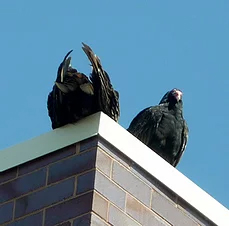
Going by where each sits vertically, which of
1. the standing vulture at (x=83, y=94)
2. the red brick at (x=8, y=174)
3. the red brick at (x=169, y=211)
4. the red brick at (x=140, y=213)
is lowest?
the red brick at (x=140, y=213)

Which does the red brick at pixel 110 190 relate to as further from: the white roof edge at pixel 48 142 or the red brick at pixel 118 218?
the white roof edge at pixel 48 142

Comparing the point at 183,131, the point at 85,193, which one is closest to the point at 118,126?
the point at 85,193

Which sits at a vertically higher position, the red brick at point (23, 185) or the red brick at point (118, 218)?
the red brick at point (23, 185)

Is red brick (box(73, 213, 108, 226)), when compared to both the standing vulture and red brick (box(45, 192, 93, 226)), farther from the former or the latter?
the standing vulture

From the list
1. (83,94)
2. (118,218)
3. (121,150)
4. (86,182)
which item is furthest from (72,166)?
(83,94)

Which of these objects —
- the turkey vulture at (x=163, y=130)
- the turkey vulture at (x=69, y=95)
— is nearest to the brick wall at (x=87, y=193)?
the turkey vulture at (x=69, y=95)

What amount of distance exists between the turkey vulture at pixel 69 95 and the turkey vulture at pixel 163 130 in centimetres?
240

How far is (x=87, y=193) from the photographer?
8.01 m

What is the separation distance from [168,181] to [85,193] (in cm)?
87

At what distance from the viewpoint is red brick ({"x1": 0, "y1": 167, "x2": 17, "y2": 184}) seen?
8.62m

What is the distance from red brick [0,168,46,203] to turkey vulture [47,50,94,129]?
601 mm

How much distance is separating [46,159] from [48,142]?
0.51 feet

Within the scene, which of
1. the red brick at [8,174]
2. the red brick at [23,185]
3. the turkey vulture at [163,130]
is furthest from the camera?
the turkey vulture at [163,130]

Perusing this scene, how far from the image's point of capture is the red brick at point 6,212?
8352mm
